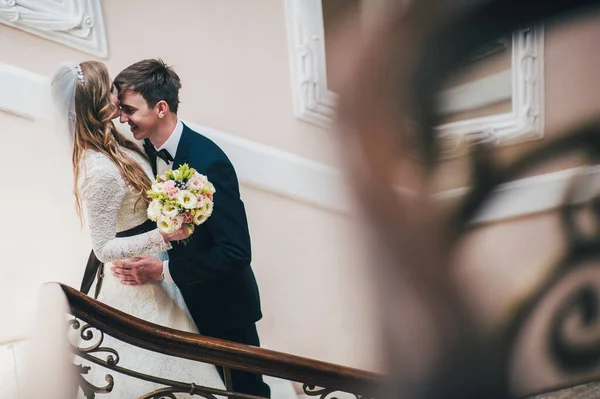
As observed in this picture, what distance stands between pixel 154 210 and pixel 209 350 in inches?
27.0

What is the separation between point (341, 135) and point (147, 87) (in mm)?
3028

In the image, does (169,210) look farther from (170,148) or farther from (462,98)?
(462,98)

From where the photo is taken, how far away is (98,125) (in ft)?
10.1

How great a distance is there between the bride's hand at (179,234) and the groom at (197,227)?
100 millimetres

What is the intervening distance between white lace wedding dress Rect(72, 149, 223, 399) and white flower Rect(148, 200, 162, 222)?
0.16 m

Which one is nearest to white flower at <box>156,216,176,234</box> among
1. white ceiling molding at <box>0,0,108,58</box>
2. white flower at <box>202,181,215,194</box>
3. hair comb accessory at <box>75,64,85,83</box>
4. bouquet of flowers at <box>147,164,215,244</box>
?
bouquet of flowers at <box>147,164,215,244</box>

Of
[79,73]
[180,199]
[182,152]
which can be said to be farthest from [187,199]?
[79,73]

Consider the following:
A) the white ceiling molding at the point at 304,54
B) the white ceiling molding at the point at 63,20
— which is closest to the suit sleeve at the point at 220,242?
the white ceiling molding at the point at 304,54

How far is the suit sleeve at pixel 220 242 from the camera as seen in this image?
3.23 m

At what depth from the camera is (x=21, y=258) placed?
3186 mm

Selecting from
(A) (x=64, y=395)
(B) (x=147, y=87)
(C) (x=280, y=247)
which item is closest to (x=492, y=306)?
(A) (x=64, y=395)

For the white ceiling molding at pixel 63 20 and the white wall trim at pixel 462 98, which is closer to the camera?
the white wall trim at pixel 462 98

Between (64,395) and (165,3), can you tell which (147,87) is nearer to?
(165,3)

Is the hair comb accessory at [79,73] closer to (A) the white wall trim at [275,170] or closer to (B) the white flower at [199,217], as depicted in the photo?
(A) the white wall trim at [275,170]
